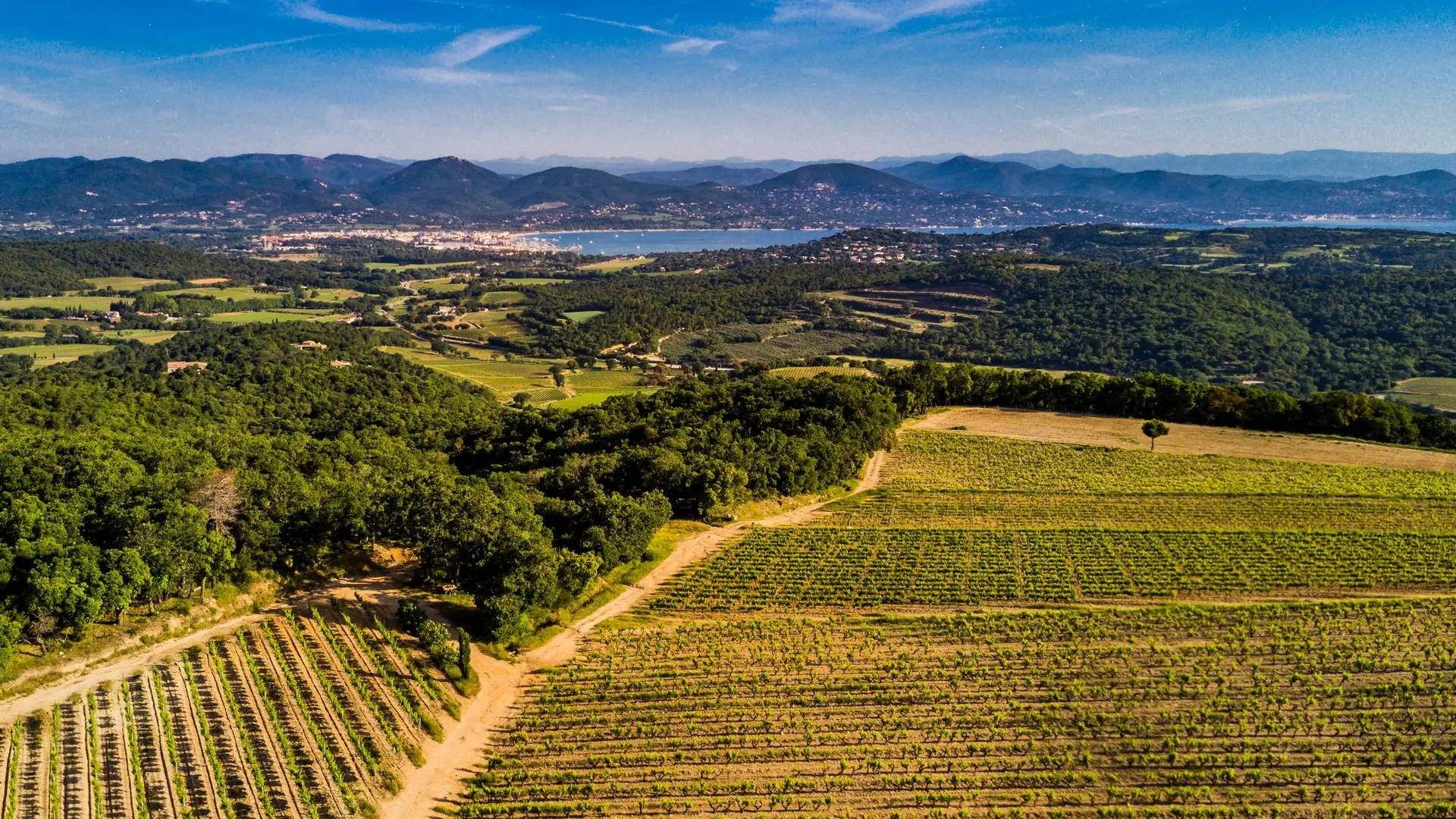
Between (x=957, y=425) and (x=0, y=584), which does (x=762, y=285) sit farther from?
(x=0, y=584)

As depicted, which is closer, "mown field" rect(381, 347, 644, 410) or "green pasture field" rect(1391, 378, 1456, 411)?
"green pasture field" rect(1391, 378, 1456, 411)

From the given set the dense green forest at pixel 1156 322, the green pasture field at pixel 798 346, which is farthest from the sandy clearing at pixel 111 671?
the dense green forest at pixel 1156 322

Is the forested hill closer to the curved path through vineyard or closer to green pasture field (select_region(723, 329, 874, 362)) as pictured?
the curved path through vineyard

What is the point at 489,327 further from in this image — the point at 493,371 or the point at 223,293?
the point at 223,293

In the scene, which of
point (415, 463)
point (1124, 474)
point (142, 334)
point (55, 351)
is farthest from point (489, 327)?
point (1124, 474)

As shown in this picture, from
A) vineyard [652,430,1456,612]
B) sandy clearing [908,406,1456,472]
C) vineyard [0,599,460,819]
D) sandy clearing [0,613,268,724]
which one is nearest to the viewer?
vineyard [0,599,460,819]

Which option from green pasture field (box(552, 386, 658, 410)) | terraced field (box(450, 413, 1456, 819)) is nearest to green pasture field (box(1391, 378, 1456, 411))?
terraced field (box(450, 413, 1456, 819))

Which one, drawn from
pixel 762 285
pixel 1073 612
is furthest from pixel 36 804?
pixel 762 285
